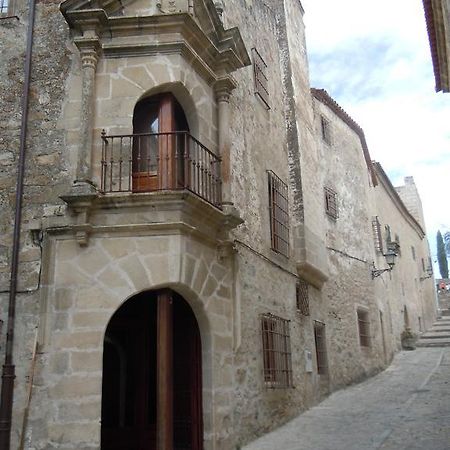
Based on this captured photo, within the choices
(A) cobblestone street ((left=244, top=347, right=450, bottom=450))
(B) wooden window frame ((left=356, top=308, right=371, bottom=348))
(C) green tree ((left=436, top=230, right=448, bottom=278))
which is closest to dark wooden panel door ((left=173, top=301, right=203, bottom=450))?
(A) cobblestone street ((left=244, top=347, right=450, bottom=450))

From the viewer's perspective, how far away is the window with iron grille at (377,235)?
18.1 metres

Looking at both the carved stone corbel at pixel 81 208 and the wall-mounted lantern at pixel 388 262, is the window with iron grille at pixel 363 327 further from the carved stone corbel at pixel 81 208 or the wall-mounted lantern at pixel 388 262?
the carved stone corbel at pixel 81 208

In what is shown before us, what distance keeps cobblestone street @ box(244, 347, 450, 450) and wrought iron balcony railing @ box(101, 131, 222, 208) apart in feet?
12.3

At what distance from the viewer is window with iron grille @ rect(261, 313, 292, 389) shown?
9.48m

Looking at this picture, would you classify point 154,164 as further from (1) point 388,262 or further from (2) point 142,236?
(1) point 388,262

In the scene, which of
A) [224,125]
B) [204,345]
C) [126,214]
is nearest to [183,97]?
[224,125]

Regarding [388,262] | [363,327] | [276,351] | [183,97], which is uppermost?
[183,97]

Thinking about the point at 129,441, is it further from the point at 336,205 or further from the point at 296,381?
the point at 336,205

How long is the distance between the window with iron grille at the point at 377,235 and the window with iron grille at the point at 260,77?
8041 mm

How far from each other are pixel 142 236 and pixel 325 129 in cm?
958

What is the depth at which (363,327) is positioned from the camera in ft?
51.0

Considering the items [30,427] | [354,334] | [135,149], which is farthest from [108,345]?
[354,334]

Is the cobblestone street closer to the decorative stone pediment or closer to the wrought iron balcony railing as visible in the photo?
the wrought iron balcony railing

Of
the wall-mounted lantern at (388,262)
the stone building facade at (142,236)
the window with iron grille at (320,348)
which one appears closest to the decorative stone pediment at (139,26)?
the stone building facade at (142,236)
